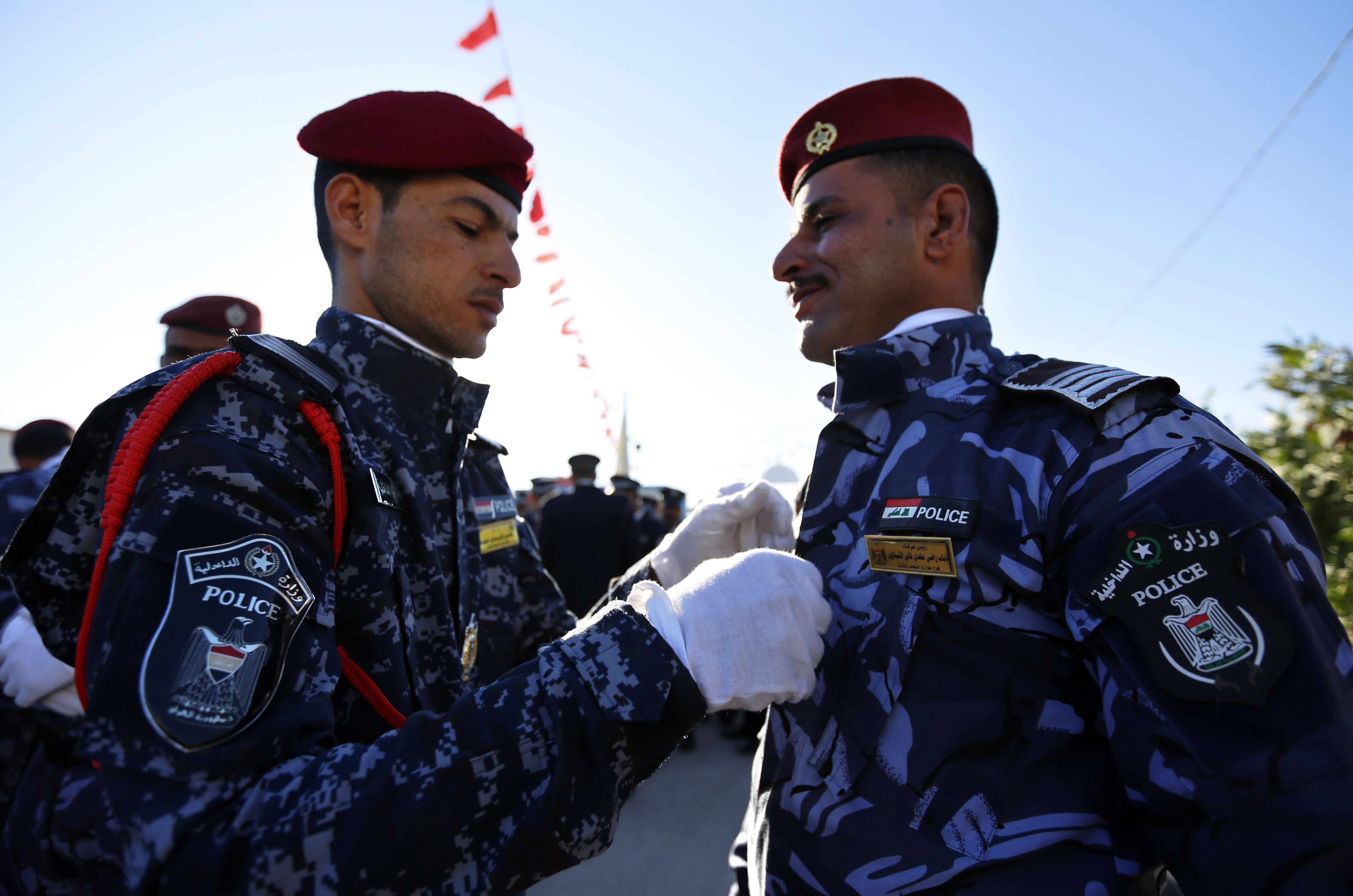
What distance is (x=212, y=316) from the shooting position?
366 cm

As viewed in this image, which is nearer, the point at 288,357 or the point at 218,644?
the point at 218,644

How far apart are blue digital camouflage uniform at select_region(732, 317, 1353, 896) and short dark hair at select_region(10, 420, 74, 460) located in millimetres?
4593

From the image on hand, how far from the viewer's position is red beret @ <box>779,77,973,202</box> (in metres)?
1.85

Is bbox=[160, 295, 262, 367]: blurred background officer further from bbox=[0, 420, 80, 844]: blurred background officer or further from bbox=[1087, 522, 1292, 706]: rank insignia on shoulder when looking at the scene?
bbox=[1087, 522, 1292, 706]: rank insignia on shoulder

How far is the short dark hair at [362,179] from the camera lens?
1750mm

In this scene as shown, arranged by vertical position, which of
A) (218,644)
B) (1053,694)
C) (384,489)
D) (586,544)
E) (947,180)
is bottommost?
(586,544)

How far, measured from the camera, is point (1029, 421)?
1.32 m

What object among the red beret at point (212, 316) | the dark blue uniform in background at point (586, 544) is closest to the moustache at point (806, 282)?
the red beret at point (212, 316)

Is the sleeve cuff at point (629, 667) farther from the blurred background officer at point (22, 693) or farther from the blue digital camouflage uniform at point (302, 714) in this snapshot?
the blurred background officer at point (22, 693)

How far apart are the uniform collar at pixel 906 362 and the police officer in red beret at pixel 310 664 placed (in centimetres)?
56

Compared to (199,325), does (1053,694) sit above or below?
below

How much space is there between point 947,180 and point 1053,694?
1347 mm

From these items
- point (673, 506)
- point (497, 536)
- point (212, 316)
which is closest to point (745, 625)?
point (497, 536)

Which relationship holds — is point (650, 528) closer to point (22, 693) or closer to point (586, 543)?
point (586, 543)
